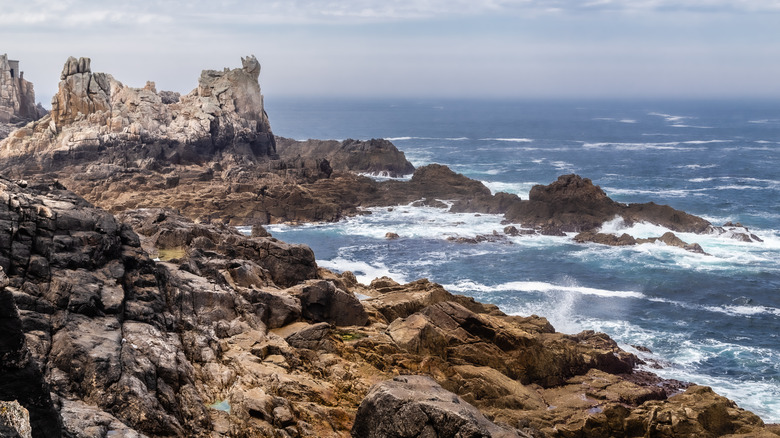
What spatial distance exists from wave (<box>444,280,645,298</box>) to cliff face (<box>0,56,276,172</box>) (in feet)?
121

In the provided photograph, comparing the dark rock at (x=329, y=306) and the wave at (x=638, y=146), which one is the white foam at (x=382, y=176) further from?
the dark rock at (x=329, y=306)

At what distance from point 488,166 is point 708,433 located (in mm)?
81350

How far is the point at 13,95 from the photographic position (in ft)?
291

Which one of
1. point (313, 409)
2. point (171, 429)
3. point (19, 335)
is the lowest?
point (313, 409)

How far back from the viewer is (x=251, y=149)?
78375mm

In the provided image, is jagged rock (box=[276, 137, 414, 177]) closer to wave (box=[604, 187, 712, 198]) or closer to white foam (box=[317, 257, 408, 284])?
wave (box=[604, 187, 712, 198])

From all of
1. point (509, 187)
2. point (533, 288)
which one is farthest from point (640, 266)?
point (509, 187)

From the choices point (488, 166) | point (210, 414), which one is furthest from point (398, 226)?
point (210, 414)

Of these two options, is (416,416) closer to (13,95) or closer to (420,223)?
(420,223)

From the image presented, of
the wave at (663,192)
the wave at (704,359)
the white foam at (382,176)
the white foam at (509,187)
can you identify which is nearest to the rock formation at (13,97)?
the white foam at (382,176)

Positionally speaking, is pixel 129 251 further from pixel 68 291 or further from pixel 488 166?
pixel 488 166

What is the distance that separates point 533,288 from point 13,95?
250ft

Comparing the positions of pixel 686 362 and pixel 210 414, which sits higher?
pixel 210 414

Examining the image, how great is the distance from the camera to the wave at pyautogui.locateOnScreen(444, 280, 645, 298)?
145 feet
